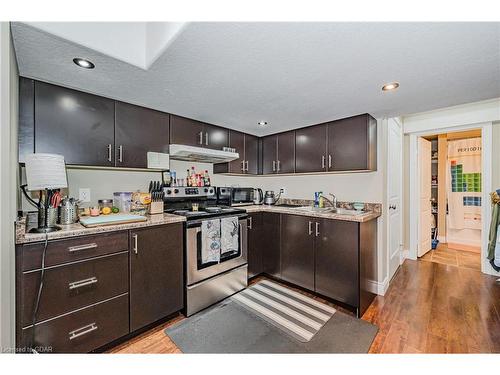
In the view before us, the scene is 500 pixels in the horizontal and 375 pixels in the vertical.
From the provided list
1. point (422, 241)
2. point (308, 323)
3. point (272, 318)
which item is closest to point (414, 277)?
point (422, 241)

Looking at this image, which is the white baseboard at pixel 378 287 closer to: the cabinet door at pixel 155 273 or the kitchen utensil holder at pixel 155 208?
the cabinet door at pixel 155 273

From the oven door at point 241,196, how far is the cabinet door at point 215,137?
2.06ft

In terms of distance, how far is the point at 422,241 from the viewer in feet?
11.7

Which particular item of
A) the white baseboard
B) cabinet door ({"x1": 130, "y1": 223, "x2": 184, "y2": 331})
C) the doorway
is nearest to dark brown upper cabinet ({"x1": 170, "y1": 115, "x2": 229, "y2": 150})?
cabinet door ({"x1": 130, "y1": 223, "x2": 184, "y2": 331})

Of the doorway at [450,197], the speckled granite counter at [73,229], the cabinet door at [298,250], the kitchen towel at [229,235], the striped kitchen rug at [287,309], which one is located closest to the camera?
the speckled granite counter at [73,229]

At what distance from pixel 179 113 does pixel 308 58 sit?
5.07 feet

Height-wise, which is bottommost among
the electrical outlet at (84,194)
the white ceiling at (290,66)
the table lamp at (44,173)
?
the electrical outlet at (84,194)

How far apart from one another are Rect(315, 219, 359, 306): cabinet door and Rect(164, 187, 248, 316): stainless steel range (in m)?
0.85

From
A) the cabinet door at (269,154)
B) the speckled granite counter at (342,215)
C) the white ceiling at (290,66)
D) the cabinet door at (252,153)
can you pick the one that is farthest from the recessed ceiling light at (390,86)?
the cabinet door at (252,153)

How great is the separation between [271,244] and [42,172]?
2.24m

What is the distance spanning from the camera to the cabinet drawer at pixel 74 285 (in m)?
1.22

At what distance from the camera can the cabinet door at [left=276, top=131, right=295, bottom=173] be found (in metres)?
2.95

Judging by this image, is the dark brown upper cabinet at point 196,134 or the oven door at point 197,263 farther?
the dark brown upper cabinet at point 196,134

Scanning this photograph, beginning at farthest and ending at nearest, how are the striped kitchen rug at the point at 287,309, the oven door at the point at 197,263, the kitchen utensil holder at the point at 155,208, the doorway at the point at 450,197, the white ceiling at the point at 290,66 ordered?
the doorway at the point at 450,197
the kitchen utensil holder at the point at 155,208
the oven door at the point at 197,263
the striped kitchen rug at the point at 287,309
the white ceiling at the point at 290,66
